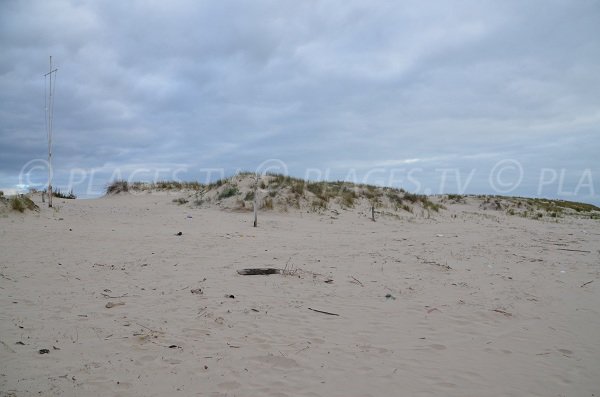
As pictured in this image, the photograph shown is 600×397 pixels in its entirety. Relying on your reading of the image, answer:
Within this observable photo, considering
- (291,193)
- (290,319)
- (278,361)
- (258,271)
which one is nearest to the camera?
(278,361)

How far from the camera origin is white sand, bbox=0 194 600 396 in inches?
138

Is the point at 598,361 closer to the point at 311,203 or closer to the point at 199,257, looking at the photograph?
the point at 199,257

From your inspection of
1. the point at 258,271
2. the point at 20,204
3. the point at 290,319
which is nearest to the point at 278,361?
the point at 290,319

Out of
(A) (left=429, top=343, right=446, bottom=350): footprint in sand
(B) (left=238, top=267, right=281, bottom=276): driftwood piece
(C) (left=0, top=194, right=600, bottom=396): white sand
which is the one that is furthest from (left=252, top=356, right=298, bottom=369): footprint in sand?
(B) (left=238, top=267, right=281, bottom=276): driftwood piece

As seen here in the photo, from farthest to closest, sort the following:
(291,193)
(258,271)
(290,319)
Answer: (291,193) < (258,271) < (290,319)

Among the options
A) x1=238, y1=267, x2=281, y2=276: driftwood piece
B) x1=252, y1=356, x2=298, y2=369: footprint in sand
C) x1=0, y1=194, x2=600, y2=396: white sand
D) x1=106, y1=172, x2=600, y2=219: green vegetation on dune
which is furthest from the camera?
x1=106, y1=172, x2=600, y2=219: green vegetation on dune

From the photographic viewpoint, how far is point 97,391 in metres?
3.17

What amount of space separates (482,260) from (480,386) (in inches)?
237

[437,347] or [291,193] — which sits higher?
[291,193]

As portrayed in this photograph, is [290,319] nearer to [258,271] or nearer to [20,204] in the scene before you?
[258,271]

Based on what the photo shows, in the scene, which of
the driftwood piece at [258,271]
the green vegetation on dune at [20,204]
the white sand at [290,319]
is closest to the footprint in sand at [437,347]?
the white sand at [290,319]

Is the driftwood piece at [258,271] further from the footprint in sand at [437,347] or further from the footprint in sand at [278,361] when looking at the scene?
the footprint in sand at [437,347]

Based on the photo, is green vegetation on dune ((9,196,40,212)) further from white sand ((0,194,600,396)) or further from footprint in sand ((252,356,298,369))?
footprint in sand ((252,356,298,369))

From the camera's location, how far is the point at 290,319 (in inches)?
200
